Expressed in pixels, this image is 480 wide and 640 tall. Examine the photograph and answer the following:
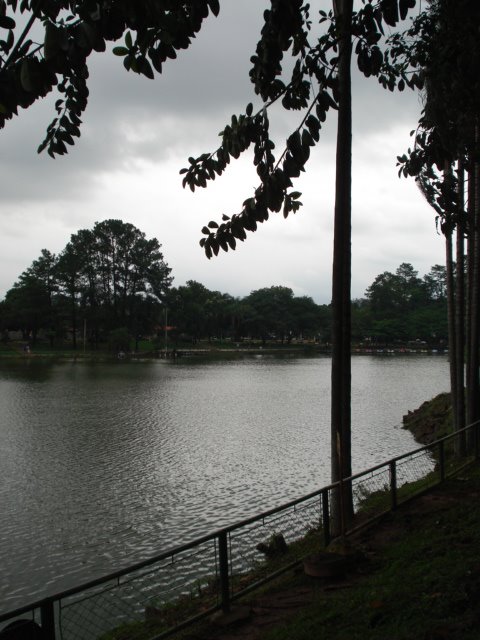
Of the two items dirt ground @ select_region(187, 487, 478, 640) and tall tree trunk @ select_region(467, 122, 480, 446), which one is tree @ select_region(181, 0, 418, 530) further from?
tall tree trunk @ select_region(467, 122, 480, 446)

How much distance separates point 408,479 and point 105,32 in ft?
42.0

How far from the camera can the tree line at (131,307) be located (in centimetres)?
8825

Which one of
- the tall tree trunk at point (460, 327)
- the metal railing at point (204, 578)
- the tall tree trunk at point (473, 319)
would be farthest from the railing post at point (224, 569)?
the tall tree trunk at point (460, 327)

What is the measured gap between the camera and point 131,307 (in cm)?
9244

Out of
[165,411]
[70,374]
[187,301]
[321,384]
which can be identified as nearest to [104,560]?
[165,411]

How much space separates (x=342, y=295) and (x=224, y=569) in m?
4.30

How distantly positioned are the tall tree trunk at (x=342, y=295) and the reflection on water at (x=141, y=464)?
4.46 metres

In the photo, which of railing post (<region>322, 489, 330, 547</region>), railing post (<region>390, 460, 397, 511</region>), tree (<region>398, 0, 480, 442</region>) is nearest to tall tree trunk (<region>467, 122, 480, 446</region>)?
tree (<region>398, 0, 480, 442</region>)

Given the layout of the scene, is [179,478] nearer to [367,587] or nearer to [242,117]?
[367,587]

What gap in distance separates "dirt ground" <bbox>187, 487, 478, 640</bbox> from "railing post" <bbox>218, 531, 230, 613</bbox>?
112 millimetres

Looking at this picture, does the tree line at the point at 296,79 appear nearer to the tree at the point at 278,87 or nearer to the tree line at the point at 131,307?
the tree at the point at 278,87

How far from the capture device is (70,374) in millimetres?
52344

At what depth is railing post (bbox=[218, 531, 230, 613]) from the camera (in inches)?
237

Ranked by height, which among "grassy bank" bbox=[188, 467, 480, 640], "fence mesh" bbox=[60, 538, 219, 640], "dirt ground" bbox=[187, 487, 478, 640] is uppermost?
"grassy bank" bbox=[188, 467, 480, 640]
